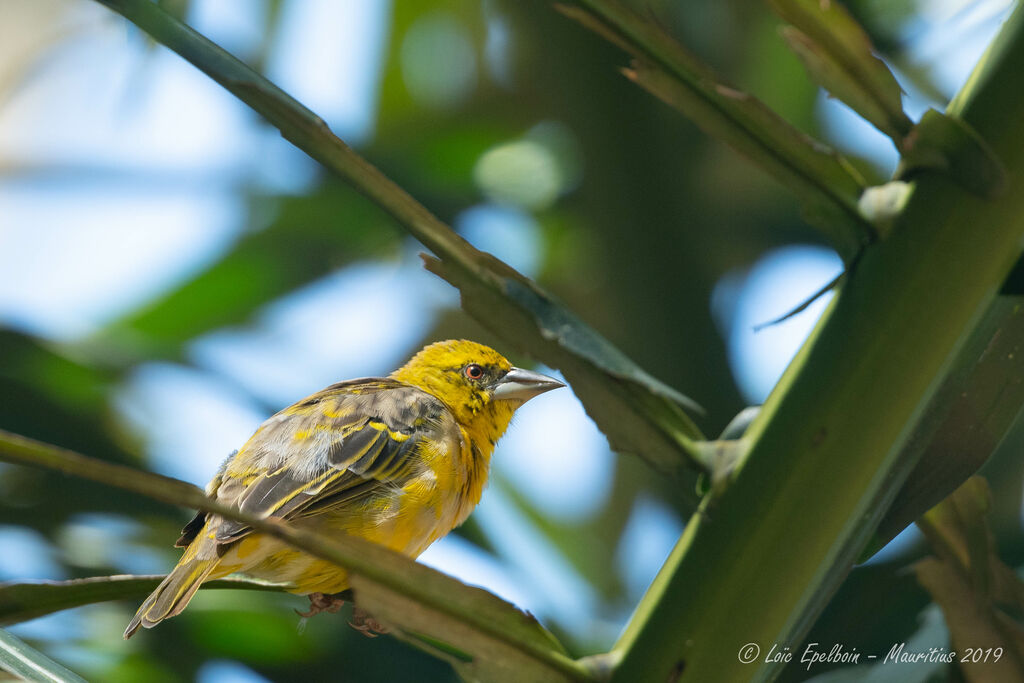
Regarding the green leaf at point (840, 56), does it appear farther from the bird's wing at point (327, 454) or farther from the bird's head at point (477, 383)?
the bird's head at point (477, 383)

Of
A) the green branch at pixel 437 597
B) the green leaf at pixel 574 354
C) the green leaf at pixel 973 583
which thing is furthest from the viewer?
the green leaf at pixel 973 583

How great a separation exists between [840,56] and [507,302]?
38 cm

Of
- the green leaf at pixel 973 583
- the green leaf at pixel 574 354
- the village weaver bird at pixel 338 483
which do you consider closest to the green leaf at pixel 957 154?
the green leaf at pixel 574 354

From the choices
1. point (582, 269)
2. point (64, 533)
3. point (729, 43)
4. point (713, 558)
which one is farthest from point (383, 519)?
point (729, 43)

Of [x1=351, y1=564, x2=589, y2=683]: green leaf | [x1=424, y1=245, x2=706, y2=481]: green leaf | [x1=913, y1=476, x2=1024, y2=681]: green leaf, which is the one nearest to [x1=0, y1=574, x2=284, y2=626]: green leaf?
[x1=351, y1=564, x2=589, y2=683]: green leaf

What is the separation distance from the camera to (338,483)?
84.0 inches

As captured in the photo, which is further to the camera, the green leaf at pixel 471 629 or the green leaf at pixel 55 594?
the green leaf at pixel 55 594

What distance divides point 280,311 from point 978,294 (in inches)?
102

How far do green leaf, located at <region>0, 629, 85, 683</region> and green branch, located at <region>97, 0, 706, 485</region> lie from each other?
593 millimetres

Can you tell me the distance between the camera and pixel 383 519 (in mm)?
2203

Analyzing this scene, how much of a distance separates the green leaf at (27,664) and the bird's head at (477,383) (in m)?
1.78

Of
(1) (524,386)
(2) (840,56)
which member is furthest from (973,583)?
(1) (524,386)

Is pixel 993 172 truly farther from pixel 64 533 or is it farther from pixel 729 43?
pixel 729 43

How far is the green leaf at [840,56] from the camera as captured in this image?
898 millimetres
